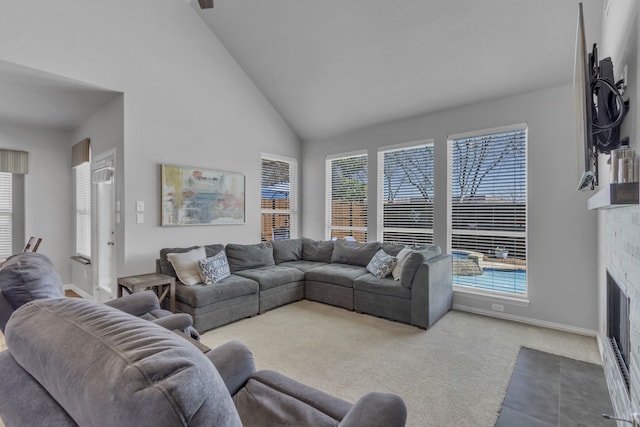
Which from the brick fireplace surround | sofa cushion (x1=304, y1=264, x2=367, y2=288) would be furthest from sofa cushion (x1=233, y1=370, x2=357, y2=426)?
sofa cushion (x1=304, y1=264, x2=367, y2=288)

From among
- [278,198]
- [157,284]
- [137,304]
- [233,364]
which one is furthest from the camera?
[278,198]

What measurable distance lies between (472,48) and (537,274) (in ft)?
8.64

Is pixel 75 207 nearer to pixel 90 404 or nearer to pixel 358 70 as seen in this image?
pixel 358 70

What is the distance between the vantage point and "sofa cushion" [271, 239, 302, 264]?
4.95m

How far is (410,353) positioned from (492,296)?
5.57 feet

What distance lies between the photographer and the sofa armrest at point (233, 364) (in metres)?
1.36

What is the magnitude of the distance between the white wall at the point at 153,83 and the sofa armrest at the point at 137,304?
1.55m

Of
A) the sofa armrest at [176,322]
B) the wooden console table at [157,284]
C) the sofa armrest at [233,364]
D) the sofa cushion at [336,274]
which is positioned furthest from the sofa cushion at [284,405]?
the sofa cushion at [336,274]

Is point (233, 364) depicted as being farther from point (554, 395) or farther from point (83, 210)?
point (83, 210)

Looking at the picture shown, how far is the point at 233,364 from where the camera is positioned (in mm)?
1396

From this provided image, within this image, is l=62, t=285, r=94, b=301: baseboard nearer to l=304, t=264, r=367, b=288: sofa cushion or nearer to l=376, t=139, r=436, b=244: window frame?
l=304, t=264, r=367, b=288: sofa cushion

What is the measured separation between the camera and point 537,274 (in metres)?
3.58

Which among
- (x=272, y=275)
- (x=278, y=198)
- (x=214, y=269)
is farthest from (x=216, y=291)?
(x=278, y=198)

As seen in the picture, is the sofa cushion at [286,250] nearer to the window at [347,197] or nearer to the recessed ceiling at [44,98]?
the window at [347,197]
